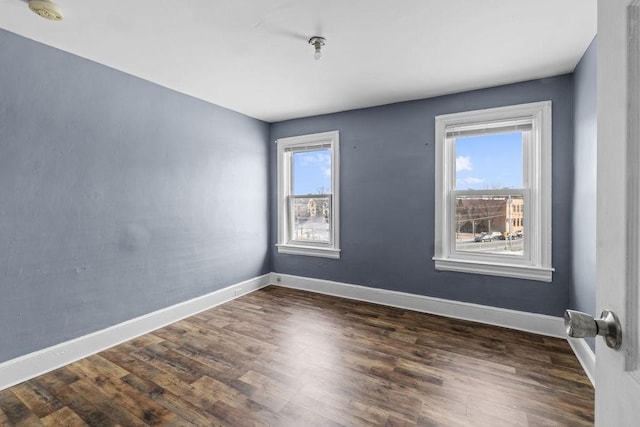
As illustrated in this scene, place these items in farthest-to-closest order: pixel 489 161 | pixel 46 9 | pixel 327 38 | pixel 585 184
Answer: pixel 489 161, pixel 585 184, pixel 327 38, pixel 46 9

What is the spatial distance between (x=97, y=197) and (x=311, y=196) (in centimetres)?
253

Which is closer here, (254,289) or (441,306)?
(441,306)

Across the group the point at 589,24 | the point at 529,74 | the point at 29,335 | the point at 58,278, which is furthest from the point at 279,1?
the point at 29,335

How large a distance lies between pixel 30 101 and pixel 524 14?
3.55 meters

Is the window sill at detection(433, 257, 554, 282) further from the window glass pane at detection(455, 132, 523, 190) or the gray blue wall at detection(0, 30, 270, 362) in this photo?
the gray blue wall at detection(0, 30, 270, 362)

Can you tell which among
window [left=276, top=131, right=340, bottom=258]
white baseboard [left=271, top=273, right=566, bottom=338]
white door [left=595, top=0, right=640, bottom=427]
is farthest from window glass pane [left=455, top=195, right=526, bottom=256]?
white door [left=595, top=0, right=640, bottom=427]

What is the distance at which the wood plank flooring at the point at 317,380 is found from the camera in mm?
1770

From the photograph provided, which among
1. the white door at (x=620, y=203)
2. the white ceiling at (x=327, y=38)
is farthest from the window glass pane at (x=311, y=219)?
the white door at (x=620, y=203)

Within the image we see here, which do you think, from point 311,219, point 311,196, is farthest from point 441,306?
point 311,196

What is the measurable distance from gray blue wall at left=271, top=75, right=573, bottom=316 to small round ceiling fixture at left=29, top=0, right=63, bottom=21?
278cm

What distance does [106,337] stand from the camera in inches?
102

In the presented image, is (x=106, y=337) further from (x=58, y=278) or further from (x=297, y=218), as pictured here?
(x=297, y=218)

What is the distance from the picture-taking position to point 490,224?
3160 mm

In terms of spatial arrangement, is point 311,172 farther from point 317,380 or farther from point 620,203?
point 620,203
